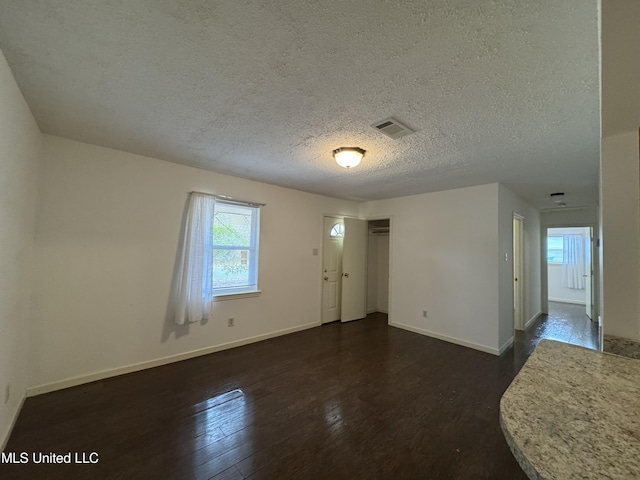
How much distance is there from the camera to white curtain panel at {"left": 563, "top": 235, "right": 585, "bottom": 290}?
273 inches

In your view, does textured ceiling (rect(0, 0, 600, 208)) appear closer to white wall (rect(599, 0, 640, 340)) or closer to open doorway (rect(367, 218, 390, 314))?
white wall (rect(599, 0, 640, 340))

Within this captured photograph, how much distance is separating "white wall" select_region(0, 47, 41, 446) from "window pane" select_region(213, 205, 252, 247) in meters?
1.71

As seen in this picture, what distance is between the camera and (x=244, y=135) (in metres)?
2.29

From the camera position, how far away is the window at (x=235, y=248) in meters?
3.55

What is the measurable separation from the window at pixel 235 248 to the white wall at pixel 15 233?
169 centimetres

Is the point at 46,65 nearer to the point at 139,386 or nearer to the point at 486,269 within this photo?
the point at 139,386

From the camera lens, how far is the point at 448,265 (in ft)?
13.1

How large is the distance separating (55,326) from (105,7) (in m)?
2.73

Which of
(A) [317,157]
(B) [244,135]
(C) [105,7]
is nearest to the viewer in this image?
(C) [105,7]

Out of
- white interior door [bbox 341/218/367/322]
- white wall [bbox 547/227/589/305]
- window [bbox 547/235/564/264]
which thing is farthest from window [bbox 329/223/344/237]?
window [bbox 547/235/564/264]

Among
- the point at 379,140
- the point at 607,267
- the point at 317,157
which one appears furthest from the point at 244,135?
the point at 607,267

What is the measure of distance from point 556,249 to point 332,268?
7265 millimetres

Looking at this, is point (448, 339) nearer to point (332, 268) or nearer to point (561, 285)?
point (332, 268)

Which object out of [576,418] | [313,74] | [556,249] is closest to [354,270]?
[313,74]
